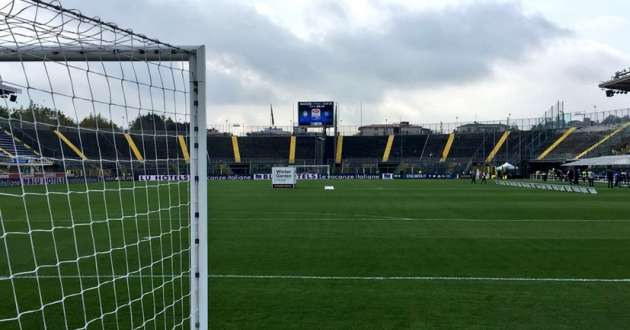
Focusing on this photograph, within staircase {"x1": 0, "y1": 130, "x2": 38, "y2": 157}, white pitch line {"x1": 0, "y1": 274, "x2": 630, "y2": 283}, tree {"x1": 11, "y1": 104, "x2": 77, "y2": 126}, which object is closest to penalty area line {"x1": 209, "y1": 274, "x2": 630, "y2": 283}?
white pitch line {"x1": 0, "y1": 274, "x2": 630, "y2": 283}

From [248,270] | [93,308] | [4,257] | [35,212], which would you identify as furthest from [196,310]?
[35,212]

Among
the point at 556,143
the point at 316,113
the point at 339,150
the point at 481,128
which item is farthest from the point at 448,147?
the point at 316,113

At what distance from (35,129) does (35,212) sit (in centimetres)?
1533

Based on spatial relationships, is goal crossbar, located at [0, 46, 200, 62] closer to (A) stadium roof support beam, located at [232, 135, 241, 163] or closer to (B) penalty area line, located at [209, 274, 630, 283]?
(B) penalty area line, located at [209, 274, 630, 283]

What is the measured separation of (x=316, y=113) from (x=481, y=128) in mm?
32610

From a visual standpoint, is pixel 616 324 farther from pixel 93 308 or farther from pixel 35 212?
pixel 35 212

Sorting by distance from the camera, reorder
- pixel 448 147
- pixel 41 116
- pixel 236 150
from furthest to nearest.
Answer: pixel 236 150 < pixel 448 147 < pixel 41 116

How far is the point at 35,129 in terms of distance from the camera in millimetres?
4465

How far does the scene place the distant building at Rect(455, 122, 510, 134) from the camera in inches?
3105

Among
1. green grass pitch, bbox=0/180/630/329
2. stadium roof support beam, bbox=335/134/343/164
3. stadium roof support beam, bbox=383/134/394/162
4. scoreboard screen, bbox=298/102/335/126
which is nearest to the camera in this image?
green grass pitch, bbox=0/180/630/329

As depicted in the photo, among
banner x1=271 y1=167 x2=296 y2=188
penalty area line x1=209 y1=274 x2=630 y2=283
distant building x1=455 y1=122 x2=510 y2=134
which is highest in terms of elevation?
distant building x1=455 y1=122 x2=510 y2=134

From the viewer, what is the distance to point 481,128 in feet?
284

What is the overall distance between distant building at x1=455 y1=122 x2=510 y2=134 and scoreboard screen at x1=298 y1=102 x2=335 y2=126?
23.9 meters

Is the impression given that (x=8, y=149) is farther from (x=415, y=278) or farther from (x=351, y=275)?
(x=415, y=278)
